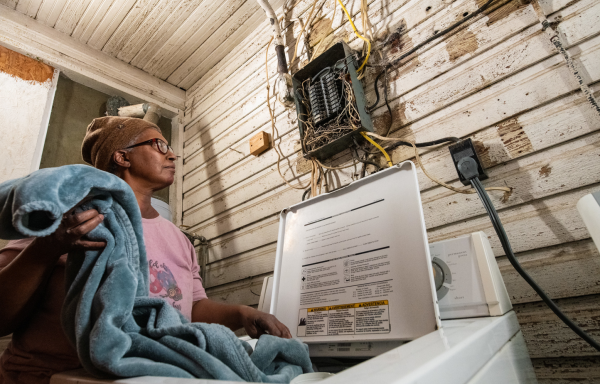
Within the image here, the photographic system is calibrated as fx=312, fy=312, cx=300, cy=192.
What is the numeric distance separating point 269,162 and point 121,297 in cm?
180

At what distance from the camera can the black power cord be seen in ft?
3.14

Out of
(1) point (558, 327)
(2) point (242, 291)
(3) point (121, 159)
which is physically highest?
(3) point (121, 159)

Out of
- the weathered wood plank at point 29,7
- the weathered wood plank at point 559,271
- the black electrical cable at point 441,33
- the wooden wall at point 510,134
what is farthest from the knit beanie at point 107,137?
the weathered wood plank at point 29,7

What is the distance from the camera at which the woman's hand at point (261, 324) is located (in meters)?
1.04

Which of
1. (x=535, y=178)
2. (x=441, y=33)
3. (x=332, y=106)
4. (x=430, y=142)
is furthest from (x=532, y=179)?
(x=332, y=106)

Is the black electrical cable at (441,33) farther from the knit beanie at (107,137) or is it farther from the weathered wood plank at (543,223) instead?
the knit beanie at (107,137)

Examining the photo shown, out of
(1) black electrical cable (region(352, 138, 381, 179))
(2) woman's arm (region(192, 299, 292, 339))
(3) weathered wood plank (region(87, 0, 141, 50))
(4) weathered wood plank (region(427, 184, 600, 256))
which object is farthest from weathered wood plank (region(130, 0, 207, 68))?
(4) weathered wood plank (region(427, 184, 600, 256))

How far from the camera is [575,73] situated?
118 centimetres

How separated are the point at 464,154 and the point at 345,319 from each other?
33.4 inches

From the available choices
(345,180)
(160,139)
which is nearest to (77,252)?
(160,139)

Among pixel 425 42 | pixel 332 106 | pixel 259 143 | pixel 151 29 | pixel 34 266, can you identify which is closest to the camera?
pixel 34 266

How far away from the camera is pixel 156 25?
2793 millimetres

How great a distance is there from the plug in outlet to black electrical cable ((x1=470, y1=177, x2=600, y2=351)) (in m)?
0.07

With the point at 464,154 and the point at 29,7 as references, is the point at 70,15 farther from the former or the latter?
the point at 464,154
